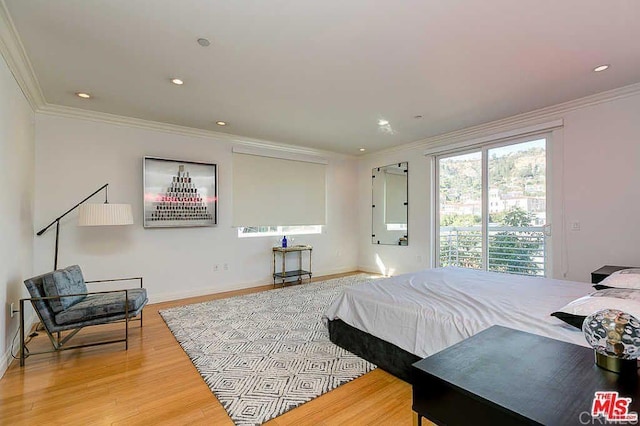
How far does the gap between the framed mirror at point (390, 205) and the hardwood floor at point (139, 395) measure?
153 inches

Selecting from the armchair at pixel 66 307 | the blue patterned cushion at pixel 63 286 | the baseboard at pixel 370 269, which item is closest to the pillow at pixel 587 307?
the armchair at pixel 66 307

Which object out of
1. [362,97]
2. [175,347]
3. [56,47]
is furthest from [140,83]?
[175,347]

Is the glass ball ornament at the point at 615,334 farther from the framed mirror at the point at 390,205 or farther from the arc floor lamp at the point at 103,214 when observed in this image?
the framed mirror at the point at 390,205

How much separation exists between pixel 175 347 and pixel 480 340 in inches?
111

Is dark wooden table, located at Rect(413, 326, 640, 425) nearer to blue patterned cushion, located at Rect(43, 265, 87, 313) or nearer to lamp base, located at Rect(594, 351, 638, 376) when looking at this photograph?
lamp base, located at Rect(594, 351, 638, 376)

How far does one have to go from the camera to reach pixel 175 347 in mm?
2992

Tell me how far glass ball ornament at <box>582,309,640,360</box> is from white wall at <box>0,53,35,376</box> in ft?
12.9

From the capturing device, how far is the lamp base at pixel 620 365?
3.39 feet

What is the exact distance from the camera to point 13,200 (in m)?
2.86

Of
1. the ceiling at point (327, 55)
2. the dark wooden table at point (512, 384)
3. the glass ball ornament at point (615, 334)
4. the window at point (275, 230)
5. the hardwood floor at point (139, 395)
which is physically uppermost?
the ceiling at point (327, 55)

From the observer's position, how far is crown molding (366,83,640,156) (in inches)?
138

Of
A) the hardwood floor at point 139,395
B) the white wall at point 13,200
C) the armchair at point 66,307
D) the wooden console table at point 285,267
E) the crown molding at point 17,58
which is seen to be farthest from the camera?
the wooden console table at point 285,267

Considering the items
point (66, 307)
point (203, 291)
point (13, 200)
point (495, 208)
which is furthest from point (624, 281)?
point (13, 200)

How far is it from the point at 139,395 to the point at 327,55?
309 centimetres
